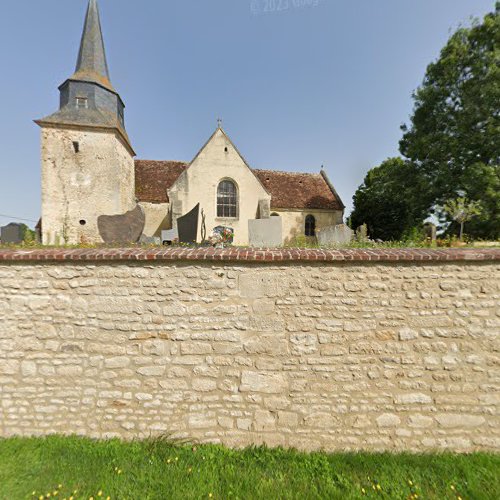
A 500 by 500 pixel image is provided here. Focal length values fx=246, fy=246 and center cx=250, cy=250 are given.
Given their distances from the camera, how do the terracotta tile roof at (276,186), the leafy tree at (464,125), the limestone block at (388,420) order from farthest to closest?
the terracotta tile roof at (276,186)
the leafy tree at (464,125)
the limestone block at (388,420)

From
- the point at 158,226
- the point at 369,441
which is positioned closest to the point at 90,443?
the point at 369,441

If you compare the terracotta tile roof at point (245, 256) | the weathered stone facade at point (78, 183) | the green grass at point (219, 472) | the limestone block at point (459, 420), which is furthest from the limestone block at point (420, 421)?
the weathered stone facade at point (78, 183)

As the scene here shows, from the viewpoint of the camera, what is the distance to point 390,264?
4.02 meters

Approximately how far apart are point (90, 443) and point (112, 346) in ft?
4.87

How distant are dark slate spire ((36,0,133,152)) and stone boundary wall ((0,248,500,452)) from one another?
15.9m

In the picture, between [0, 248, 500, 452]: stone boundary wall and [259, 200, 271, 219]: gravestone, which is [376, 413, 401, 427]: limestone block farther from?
[259, 200, 271, 219]: gravestone

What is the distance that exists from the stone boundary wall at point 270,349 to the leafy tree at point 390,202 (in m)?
16.2

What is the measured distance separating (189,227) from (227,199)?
1125 centimetres

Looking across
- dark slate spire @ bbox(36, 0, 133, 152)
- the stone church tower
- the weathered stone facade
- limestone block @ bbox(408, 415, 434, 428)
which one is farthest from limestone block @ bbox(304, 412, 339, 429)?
dark slate spire @ bbox(36, 0, 133, 152)

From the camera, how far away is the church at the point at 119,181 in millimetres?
15281

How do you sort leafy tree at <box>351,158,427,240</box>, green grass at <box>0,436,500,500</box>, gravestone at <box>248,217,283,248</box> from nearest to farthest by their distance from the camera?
1. green grass at <box>0,436,500,500</box>
2. gravestone at <box>248,217,283,248</box>
3. leafy tree at <box>351,158,427,240</box>

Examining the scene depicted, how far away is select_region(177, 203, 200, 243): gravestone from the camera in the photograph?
6.98 m

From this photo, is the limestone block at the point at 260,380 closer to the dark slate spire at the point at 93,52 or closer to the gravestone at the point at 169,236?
the gravestone at the point at 169,236

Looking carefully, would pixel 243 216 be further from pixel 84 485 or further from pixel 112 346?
pixel 84 485
